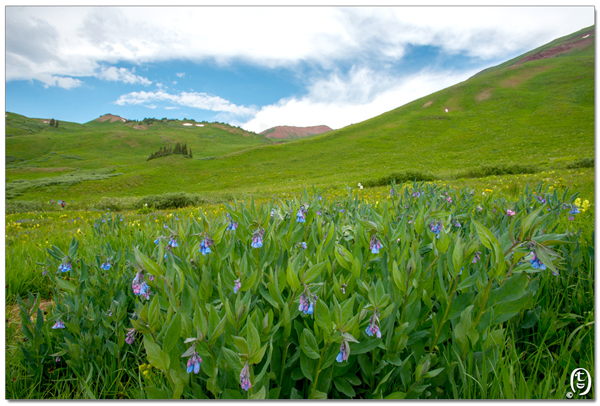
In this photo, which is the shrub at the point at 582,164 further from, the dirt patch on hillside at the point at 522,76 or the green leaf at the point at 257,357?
the dirt patch on hillside at the point at 522,76

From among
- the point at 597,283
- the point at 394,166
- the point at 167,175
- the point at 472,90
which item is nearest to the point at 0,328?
the point at 597,283

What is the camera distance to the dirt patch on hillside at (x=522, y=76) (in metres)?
60.5

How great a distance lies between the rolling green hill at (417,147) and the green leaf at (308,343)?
1975 centimetres

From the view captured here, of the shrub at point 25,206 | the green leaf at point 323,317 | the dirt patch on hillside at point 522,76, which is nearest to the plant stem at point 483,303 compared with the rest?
the green leaf at point 323,317

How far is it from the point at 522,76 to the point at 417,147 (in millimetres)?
37807

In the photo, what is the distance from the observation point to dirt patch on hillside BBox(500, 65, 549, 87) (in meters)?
60.5

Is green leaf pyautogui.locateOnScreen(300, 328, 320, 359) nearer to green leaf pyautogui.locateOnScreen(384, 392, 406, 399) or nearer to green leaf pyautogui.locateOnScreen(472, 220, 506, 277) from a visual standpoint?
green leaf pyautogui.locateOnScreen(384, 392, 406, 399)

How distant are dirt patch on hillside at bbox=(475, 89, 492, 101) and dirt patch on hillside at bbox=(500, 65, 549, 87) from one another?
3585mm

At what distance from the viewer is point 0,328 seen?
1.83 metres

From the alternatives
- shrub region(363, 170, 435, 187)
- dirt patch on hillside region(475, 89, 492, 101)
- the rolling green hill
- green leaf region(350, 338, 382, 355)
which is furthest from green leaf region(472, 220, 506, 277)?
dirt patch on hillside region(475, 89, 492, 101)

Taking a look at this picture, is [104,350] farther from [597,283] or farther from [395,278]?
[597,283]

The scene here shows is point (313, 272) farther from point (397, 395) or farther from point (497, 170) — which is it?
point (497, 170)

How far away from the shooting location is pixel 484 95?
198ft

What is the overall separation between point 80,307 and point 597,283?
3.43 m
